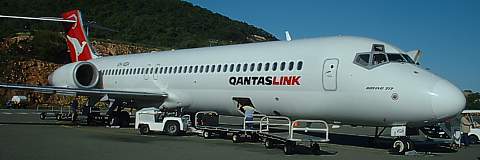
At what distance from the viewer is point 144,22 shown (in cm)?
9369

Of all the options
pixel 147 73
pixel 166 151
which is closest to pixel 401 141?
pixel 166 151

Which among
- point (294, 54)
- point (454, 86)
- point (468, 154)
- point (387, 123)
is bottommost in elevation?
point (468, 154)

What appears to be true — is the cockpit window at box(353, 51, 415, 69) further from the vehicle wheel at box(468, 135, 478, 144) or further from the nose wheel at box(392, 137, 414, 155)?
the vehicle wheel at box(468, 135, 478, 144)

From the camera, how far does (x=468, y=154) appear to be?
12.8m

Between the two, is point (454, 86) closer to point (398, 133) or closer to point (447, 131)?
point (398, 133)

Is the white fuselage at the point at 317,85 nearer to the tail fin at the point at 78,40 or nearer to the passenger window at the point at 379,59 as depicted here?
the passenger window at the point at 379,59

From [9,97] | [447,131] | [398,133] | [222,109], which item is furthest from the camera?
[9,97]

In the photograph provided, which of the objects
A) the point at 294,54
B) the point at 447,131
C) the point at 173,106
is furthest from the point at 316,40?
the point at 173,106

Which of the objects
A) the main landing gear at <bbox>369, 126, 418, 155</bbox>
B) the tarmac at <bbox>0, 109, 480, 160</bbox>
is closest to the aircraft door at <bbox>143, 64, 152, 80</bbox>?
the tarmac at <bbox>0, 109, 480, 160</bbox>

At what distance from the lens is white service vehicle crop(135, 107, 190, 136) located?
1767 centimetres

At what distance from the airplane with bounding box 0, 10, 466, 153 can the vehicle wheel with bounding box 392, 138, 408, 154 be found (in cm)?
5

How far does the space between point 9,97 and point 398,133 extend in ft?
172

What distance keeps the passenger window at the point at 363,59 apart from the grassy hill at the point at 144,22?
6646 cm

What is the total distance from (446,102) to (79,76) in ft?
60.0
